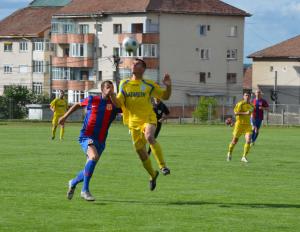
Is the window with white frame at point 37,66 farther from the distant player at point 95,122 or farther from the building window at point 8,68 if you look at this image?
the distant player at point 95,122

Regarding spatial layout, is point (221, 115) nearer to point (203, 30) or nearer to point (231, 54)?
point (203, 30)

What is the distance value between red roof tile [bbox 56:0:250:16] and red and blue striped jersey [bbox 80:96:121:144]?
81.7 metres

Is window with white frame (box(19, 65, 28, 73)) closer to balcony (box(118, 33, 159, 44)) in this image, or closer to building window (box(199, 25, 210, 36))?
balcony (box(118, 33, 159, 44))

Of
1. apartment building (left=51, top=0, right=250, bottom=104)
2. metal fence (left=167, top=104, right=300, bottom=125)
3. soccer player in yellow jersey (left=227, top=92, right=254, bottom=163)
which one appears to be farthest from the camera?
apartment building (left=51, top=0, right=250, bottom=104)

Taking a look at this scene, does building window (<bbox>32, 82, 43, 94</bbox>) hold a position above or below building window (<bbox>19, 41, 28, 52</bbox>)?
below

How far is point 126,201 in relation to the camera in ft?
51.0

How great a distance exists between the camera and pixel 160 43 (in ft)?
324

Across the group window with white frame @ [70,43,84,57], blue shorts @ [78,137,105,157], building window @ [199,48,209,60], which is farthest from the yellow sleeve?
window with white frame @ [70,43,84,57]

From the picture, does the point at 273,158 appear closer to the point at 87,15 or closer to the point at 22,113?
the point at 22,113

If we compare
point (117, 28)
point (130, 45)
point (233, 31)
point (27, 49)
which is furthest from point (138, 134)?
point (27, 49)

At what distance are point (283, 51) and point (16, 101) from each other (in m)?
32.4

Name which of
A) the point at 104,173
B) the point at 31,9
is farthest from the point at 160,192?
the point at 31,9

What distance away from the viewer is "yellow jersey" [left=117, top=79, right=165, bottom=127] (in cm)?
1659

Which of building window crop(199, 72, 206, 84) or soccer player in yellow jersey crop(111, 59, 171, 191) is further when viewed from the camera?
building window crop(199, 72, 206, 84)
